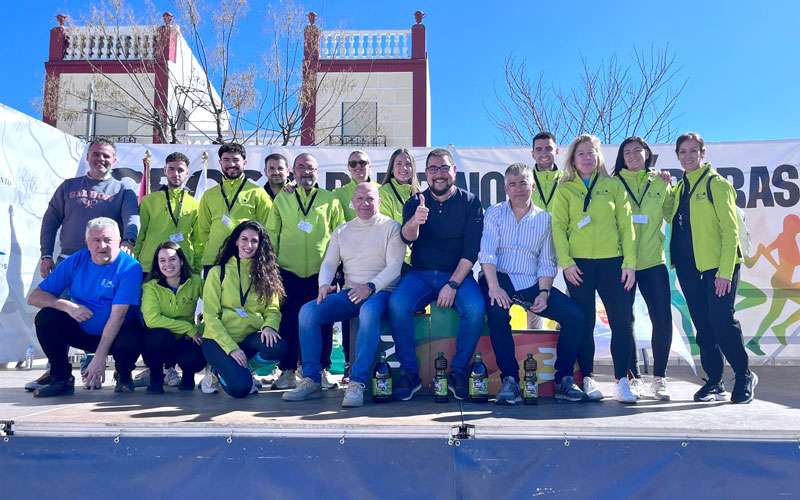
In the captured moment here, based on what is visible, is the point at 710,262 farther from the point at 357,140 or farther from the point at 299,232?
the point at 357,140

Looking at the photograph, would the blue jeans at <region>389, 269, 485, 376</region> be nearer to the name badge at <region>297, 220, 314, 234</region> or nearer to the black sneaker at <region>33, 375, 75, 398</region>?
the name badge at <region>297, 220, 314, 234</region>

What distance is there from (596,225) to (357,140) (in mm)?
9999

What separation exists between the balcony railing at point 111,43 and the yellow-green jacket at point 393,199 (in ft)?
31.9

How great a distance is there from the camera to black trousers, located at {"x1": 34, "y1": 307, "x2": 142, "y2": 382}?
3.53m

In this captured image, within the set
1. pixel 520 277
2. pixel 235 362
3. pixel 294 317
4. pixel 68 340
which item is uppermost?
pixel 520 277

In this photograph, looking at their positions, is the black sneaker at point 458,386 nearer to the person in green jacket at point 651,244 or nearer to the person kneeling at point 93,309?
the person in green jacket at point 651,244

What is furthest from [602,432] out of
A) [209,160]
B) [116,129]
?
[116,129]

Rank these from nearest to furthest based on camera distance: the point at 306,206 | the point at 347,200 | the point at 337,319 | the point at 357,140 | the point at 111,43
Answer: the point at 337,319 < the point at 306,206 < the point at 347,200 < the point at 111,43 < the point at 357,140

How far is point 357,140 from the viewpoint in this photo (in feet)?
42.6

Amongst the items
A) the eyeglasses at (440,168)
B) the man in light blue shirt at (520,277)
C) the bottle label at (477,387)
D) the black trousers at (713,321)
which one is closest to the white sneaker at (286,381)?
the bottle label at (477,387)

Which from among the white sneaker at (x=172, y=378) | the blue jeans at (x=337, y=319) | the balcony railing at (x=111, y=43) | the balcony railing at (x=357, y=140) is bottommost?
the white sneaker at (x=172, y=378)

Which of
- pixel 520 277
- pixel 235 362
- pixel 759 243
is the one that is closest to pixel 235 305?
pixel 235 362

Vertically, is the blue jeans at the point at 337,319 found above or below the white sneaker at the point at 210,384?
above

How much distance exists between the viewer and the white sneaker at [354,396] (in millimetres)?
3020
